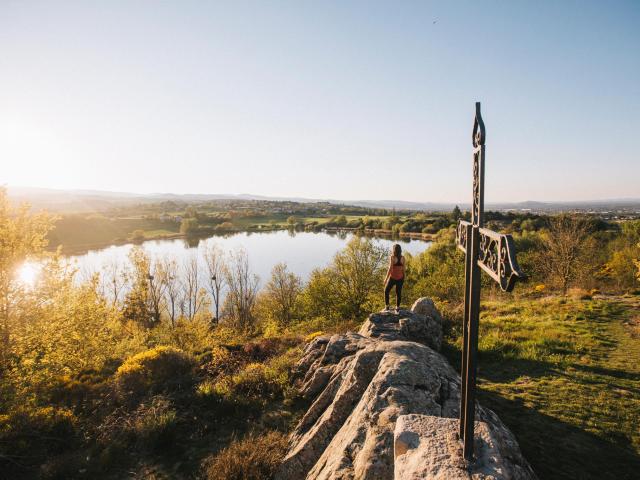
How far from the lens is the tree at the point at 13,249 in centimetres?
1075

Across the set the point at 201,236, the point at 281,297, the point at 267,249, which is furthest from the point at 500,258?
the point at 201,236

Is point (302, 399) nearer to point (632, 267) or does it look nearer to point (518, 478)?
point (518, 478)

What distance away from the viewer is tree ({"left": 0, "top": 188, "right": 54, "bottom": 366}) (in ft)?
35.3

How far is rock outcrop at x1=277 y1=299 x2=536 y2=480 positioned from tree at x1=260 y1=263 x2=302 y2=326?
29013mm

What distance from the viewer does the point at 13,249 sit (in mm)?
11758

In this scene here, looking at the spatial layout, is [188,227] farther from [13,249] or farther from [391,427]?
[391,427]

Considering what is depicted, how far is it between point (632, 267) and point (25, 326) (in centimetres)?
4641

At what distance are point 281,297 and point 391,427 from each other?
36.0 metres

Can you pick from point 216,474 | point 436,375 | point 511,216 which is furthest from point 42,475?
point 511,216

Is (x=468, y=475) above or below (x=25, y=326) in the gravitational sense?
above

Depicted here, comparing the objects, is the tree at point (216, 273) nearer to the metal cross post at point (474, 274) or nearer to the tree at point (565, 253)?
the tree at point (565, 253)

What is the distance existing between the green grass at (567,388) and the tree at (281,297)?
2630 centimetres

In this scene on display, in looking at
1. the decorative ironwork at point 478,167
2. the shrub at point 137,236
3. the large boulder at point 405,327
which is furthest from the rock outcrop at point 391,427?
the shrub at point 137,236

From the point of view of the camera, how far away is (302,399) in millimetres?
9492
